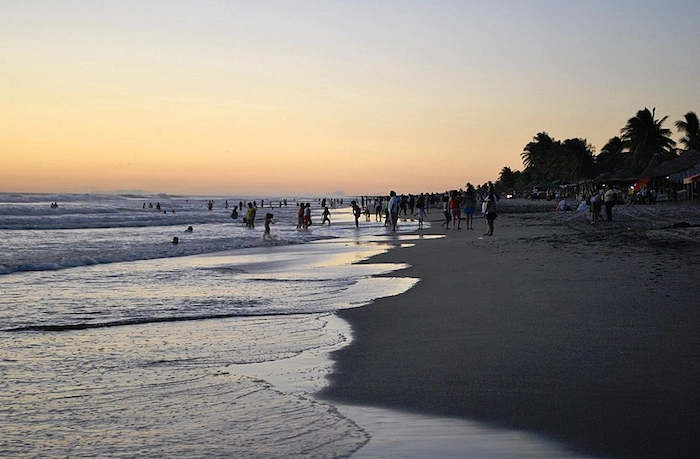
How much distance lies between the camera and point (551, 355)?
6.23m

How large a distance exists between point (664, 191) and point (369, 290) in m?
55.7

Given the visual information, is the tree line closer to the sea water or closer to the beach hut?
the beach hut

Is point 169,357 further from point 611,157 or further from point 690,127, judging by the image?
point 611,157

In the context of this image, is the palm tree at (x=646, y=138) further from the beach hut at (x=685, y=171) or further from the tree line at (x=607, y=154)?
the beach hut at (x=685, y=171)

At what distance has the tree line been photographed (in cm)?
7069

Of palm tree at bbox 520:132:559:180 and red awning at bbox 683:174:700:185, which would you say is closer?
red awning at bbox 683:174:700:185

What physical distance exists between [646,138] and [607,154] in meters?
37.0

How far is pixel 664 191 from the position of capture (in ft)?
199

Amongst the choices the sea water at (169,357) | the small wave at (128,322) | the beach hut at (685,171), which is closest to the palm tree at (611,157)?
the beach hut at (685,171)

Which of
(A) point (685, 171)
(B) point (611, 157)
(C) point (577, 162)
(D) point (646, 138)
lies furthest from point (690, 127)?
(B) point (611, 157)

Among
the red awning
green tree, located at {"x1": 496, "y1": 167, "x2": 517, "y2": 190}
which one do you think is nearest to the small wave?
the red awning

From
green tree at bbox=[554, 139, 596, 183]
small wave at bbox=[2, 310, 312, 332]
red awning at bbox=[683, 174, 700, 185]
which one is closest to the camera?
small wave at bbox=[2, 310, 312, 332]

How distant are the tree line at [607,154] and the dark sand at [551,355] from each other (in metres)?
55.5

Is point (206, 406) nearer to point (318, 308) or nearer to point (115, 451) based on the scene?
point (115, 451)
